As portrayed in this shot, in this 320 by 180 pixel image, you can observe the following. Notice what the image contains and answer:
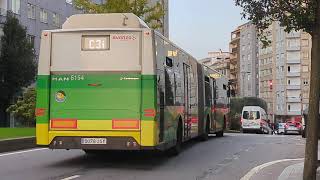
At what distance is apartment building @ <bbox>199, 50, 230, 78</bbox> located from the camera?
522 feet

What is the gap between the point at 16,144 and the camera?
18.1 metres

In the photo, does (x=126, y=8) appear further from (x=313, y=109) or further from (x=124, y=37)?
(x=313, y=109)

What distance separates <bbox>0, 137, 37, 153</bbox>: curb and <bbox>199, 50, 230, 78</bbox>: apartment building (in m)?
129

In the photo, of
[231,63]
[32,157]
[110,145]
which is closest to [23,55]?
[32,157]

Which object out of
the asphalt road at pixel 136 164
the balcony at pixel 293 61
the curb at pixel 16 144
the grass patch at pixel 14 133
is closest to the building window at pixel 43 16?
the grass patch at pixel 14 133

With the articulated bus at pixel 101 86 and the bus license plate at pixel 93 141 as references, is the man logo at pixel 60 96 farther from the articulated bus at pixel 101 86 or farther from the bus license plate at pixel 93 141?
the bus license plate at pixel 93 141

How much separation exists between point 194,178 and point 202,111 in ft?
31.6

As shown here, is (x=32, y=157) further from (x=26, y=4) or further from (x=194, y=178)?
(x=26, y=4)

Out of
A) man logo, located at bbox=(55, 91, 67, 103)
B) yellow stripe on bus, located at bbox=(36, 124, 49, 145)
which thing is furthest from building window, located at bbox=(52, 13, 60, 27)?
yellow stripe on bus, located at bbox=(36, 124, 49, 145)

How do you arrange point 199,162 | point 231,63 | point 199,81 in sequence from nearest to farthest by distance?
point 199,162
point 199,81
point 231,63

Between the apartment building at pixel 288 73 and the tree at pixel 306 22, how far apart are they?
10873 centimetres

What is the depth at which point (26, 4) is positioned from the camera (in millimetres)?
55750

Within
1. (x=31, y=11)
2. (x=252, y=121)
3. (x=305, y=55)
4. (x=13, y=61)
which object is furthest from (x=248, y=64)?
(x=13, y=61)

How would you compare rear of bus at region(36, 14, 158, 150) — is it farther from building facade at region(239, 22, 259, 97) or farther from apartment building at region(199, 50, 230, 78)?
apartment building at region(199, 50, 230, 78)
